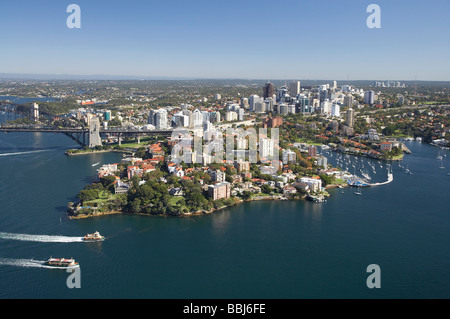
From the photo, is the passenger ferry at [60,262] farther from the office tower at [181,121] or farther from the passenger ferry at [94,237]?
the office tower at [181,121]

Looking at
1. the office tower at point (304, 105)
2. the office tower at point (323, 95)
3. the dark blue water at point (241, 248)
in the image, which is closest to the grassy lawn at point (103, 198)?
the dark blue water at point (241, 248)

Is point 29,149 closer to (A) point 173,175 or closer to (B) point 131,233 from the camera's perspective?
(A) point 173,175

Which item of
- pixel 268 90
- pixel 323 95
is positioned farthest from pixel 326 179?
pixel 268 90

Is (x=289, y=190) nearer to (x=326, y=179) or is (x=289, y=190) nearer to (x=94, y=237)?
(x=326, y=179)

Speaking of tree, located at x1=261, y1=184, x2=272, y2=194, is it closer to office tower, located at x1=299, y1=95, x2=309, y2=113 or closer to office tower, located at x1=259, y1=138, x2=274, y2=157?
office tower, located at x1=259, y1=138, x2=274, y2=157

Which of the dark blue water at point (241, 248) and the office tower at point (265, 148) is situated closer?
the dark blue water at point (241, 248)

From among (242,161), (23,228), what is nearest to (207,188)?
(242,161)

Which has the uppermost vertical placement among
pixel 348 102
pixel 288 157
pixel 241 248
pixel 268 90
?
pixel 268 90

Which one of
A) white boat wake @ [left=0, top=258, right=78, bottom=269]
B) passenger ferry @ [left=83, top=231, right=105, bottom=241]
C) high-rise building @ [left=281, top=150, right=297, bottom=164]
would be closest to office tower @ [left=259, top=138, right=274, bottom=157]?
high-rise building @ [left=281, top=150, right=297, bottom=164]
